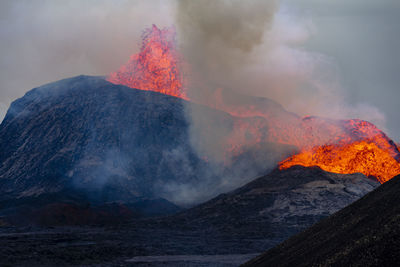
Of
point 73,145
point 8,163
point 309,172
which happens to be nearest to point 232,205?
point 309,172

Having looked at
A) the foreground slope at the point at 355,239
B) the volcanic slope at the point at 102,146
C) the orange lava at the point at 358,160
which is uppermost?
the volcanic slope at the point at 102,146

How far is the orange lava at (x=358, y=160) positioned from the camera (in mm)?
72125

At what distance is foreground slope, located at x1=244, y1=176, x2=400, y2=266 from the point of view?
12223mm

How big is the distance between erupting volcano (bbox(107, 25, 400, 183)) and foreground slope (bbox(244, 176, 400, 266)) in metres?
55.2

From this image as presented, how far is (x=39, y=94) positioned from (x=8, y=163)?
31549 mm

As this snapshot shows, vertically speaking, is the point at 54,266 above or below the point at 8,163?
below

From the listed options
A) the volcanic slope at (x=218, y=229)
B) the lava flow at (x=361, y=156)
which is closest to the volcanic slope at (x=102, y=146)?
the lava flow at (x=361, y=156)

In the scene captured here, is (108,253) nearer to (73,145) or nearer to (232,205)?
(232,205)

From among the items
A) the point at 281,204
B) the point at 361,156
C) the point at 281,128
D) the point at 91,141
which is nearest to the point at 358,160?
the point at 361,156

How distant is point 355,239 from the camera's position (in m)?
15.0

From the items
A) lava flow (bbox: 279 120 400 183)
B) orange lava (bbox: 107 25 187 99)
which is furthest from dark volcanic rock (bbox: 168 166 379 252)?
orange lava (bbox: 107 25 187 99)

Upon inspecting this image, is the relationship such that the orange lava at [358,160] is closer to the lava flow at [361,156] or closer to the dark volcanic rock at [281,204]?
the lava flow at [361,156]

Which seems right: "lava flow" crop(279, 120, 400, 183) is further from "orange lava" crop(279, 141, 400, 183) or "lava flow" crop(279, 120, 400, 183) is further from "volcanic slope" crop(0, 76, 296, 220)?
"volcanic slope" crop(0, 76, 296, 220)

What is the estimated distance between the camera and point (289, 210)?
6031 centimetres
